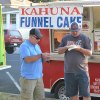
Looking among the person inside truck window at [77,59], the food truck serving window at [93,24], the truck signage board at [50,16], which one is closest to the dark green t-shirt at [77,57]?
the person inside truck window at [77,59]

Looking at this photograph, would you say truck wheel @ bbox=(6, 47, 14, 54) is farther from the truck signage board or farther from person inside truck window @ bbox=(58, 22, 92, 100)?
person inside truck window @ bbox=(58, 22, 92, 100)

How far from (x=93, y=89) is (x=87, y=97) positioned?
154 cm

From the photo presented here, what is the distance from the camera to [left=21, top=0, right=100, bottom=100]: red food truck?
27.7 feet

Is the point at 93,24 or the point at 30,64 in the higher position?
the point at 93,24

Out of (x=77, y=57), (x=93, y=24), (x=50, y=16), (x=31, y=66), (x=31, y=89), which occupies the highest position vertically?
(x=50, y=16)

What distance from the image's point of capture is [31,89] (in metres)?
6.55

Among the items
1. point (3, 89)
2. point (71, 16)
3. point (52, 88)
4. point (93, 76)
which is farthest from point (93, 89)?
point (3, 89)

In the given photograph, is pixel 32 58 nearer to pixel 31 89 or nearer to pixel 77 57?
pixel 31 89

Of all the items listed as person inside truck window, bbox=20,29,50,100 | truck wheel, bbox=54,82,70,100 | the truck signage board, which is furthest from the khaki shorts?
truck wheel, bbox=54,82,70,100

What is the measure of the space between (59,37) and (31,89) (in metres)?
2.78

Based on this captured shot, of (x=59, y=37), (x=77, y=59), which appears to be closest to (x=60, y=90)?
(x=59, y=37)

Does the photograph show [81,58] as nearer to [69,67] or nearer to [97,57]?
[69,67]

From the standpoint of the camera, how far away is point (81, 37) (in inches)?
279

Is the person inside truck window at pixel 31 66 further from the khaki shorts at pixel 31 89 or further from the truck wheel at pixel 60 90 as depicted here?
the truck wheel at pixel 60 90
